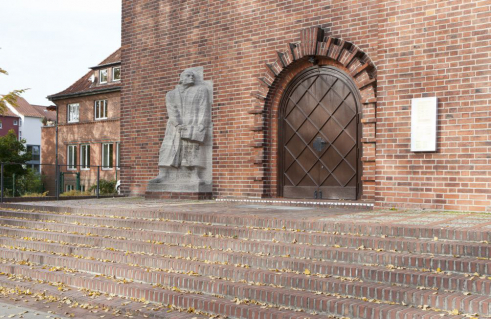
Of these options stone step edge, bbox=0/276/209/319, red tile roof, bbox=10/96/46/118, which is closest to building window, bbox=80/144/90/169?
stone step edge, bbox=0/276/209/319

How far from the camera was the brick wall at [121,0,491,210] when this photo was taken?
8609 millimetres

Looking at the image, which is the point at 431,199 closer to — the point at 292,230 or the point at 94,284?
the point at 292,230

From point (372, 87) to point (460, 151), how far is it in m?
2.15

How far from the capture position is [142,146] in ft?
46.4

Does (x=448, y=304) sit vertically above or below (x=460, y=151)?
below

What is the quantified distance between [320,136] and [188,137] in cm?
317

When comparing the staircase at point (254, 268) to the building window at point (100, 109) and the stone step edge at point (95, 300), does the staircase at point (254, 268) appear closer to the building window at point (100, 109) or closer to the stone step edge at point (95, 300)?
the stone step edge at point (95, 300)

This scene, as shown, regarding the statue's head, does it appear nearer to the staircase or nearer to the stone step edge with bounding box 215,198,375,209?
the stone step edge with bounding box 215,198,375,209

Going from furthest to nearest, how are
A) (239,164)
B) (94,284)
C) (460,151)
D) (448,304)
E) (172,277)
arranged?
(239,164)
(460,151)
(94,284)
(172,277)
(448,304)

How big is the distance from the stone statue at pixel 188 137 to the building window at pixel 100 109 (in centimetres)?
2456

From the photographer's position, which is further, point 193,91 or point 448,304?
point 193,91

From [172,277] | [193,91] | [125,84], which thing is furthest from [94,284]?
[125,84]

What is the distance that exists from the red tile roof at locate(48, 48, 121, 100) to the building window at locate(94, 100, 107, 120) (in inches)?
37.4

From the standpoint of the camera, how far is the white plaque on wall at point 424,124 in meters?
8.80
